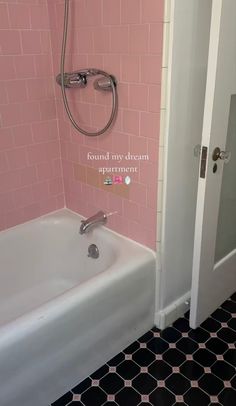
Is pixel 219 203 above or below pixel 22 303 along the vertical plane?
above

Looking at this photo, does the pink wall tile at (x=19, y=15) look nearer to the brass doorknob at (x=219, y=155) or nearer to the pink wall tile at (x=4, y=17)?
the pink wall tile at (x=4, y=17)

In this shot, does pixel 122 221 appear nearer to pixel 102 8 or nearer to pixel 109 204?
pixel 109 204

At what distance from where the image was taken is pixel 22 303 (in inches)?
73.4

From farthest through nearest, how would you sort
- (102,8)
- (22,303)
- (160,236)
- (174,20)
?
(22,303) < (160,236) < (102,8) < (174,20)

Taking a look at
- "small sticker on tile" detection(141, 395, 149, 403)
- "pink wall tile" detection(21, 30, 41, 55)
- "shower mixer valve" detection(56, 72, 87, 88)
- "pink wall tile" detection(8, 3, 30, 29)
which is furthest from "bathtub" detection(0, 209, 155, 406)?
"pink wall tile" detection(8, 3, 30, 29)

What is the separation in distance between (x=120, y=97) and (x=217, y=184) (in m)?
0.56

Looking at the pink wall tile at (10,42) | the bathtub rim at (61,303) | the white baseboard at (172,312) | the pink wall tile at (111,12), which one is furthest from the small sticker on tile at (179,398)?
the pink wall tile at (10,42)

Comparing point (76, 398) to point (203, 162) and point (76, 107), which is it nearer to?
point (203, 162)

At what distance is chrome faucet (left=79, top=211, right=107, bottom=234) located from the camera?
67.2 inches

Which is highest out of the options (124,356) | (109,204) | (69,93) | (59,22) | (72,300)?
(59,22)

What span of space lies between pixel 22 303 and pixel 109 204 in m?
0.71

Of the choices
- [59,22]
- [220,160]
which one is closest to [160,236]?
[220,160]

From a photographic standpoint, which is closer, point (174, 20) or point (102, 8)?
point (174, 20)

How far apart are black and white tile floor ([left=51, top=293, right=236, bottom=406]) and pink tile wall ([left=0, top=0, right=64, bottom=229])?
0.90 meters
